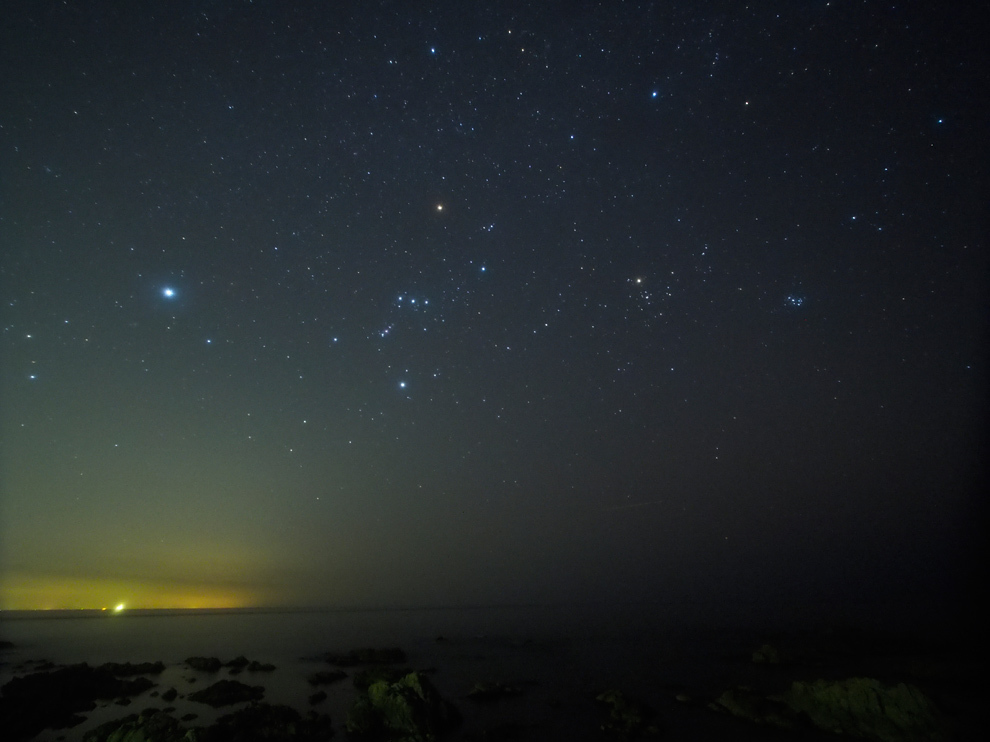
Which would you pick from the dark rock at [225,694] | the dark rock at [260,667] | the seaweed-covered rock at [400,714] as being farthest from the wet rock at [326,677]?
the seaweed-covered rock at [400,714]

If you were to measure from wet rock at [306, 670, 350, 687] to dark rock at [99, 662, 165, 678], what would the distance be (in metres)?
10.7

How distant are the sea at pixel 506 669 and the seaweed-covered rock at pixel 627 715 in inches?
19.8

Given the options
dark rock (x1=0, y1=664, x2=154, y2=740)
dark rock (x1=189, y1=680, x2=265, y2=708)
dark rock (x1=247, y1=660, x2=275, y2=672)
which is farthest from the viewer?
dark rock (x1=247, y1=660, x2=275, y2=672)

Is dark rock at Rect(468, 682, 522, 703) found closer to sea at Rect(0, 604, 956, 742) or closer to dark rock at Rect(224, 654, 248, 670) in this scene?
sea at Rect(0, 604, 956, 742)

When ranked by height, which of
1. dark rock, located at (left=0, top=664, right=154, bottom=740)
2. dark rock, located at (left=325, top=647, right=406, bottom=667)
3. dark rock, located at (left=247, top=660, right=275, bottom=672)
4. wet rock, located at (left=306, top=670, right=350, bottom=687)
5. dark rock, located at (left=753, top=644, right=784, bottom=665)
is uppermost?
dark rock, located at (left=0, top=664, right=154, bottom=740)

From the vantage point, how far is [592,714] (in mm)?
22516

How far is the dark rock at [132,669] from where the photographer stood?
29.7 meters

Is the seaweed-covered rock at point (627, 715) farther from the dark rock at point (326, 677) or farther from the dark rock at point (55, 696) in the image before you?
the dark rock at point (55, 696)

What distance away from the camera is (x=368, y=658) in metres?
39.6

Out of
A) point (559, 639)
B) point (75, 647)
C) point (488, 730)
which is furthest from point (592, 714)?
point (75, 647)

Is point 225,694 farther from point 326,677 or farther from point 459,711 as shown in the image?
point 459,711

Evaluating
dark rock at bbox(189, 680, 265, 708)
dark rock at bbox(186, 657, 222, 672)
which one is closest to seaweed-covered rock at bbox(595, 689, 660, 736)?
dark rock at bbox(189, 680, 265, 708)

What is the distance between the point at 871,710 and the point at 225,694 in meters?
30.6

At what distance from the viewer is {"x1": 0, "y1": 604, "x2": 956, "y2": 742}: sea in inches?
829
